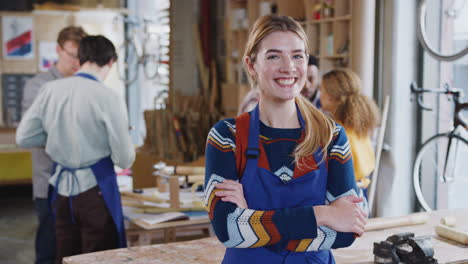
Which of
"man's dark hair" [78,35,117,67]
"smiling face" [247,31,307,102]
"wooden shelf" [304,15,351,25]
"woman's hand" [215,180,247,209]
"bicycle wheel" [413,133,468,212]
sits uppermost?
"wooden shelf" [304,15,351,25]

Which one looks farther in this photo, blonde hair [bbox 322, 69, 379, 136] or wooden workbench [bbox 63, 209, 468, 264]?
blonde hair [bbox 322, 69, 379, 136]

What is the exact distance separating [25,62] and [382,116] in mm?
7130

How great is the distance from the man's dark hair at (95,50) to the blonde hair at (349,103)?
4.59 feet

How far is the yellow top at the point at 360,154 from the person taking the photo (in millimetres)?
3836

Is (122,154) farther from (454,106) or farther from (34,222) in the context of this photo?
(34,222)

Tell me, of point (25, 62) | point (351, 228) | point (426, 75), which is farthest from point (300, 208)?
point (25, 62)

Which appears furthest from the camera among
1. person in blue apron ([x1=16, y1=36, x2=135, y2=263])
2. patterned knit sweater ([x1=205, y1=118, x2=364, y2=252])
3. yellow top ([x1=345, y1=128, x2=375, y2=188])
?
yellow top ([x1=345, y1=128, x2=375, y2=188])

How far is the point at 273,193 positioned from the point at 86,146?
194 cm

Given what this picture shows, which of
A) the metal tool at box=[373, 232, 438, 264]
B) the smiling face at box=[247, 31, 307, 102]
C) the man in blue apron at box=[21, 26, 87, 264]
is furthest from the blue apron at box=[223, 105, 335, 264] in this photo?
the man in blue apron at box=[21, 26, 87, 264]

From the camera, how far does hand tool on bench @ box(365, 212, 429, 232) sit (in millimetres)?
2848

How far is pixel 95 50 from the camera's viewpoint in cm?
350

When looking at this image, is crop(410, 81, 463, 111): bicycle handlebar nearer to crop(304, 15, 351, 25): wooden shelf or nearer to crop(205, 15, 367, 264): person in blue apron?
crop(304, 15, 351, 25): wooden shelf

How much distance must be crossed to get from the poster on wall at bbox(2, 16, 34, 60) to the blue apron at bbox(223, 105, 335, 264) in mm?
9328

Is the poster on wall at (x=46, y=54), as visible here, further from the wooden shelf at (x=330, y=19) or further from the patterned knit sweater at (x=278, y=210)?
the patterned knit sweater at (x=278, y=210)
